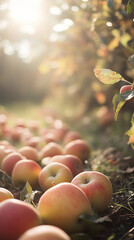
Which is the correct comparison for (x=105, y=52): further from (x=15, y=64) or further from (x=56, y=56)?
(x=15, y=64)

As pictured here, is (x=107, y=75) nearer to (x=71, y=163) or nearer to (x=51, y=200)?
(x=51, y=200)

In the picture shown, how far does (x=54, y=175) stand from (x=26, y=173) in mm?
223

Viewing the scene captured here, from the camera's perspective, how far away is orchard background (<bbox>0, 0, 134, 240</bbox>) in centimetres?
172

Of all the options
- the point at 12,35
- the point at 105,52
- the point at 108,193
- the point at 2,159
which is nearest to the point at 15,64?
the point at 12,35

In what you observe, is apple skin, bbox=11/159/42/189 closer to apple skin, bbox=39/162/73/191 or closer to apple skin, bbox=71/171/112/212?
apple skin, bbox=39/162/73/191

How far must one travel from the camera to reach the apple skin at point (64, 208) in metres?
1.22

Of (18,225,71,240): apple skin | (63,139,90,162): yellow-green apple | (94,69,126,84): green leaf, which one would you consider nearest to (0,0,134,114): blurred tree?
(94,69,126,84): green leaf

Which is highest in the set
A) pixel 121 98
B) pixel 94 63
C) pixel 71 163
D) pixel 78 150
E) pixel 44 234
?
pixel 121 98

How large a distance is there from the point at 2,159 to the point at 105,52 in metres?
1.60

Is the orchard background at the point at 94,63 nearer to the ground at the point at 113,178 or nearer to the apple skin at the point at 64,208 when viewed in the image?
the ground at the point at 113,178

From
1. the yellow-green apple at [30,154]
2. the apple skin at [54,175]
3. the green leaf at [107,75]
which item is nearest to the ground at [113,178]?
the apple skin at [54,175]

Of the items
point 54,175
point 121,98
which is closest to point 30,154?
point 54,175

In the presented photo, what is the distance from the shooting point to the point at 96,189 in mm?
1449

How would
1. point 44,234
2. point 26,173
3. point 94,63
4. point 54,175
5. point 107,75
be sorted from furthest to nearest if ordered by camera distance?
point 94,63, point 26,173, point 54,175, point 107,75, point 44,234
